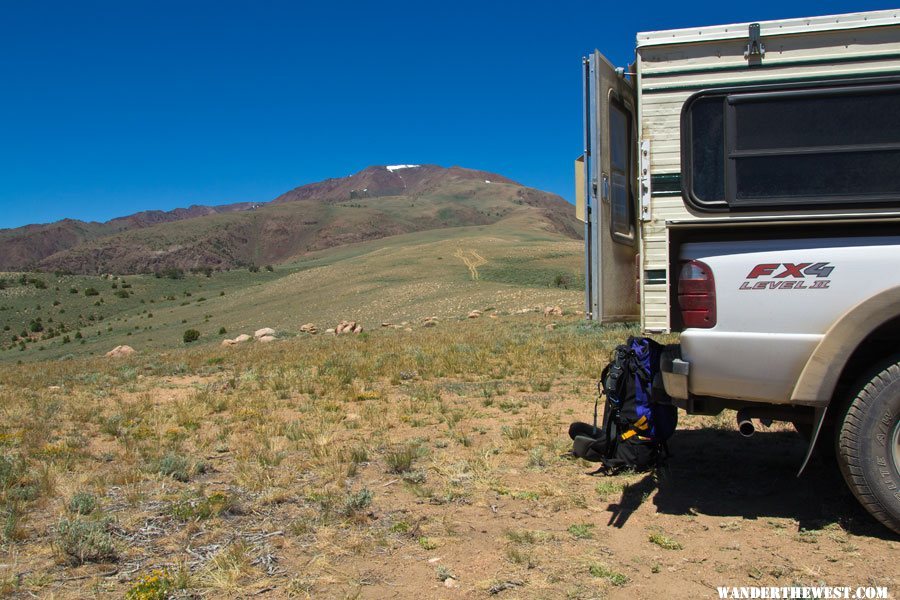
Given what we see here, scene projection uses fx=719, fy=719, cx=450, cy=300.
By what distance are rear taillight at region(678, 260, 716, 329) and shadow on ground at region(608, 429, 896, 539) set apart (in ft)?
4.69

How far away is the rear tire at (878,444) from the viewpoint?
409 cm

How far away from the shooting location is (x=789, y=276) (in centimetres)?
423

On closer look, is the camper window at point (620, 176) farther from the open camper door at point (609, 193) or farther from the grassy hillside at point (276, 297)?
the grassy hillside at point (276, 297)

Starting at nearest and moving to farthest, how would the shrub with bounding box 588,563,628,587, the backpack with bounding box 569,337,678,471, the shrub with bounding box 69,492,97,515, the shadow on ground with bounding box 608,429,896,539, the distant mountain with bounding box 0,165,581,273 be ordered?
the shrub with bounding box 588,563,628,587 < the shadow on ground with bounding box 608,429,896,539 < the shrub with bounding box 69,492,97,515 < the backpack with bounding box 569,337,678,471 < the distant mountain with bounding box 0,165,581,273

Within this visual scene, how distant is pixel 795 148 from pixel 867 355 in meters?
1.33

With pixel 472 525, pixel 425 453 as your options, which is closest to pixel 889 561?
pixel 472 525

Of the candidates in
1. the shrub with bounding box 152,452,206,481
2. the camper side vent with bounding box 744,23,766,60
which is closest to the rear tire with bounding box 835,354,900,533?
the camper side vent with bounding box 744,23,766,60

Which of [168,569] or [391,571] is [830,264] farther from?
[168,569]

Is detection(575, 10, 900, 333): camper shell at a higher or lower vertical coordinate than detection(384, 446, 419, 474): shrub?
higher

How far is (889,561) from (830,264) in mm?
1666

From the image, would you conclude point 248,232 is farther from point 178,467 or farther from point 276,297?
point 178,467

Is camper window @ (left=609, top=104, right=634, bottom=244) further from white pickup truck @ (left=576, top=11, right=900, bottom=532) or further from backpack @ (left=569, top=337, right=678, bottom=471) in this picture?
backpack @ (left=569, top=337, right=678, bottom=471)

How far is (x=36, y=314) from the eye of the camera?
53500mm

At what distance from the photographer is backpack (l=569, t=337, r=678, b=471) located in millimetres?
5410
